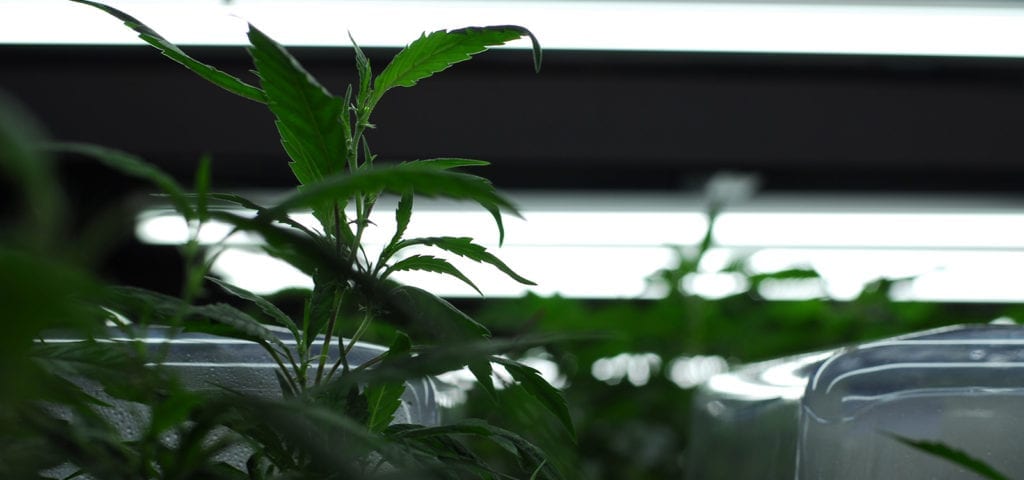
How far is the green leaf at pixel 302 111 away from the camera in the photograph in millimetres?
287

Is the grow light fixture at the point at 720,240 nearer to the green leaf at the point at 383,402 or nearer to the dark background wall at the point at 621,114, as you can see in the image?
the dark background wall at the point at 621,114

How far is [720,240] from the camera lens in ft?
7.04

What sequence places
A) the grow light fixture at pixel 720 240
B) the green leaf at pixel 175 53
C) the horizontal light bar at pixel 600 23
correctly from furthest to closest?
the grow light fixture at pixel 720 240 → the horizontal light bar at pixel 600 23 → the green leaf at pixel 175 53

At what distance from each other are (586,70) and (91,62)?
77 centimetres

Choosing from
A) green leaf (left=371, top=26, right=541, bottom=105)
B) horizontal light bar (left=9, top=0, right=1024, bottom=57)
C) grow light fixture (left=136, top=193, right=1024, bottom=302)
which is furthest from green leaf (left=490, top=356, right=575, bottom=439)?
grow light fixture (left=136, top=193, right=1024, bottom=302)

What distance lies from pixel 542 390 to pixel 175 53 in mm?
175

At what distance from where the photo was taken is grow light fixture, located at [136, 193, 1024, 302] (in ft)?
6.24

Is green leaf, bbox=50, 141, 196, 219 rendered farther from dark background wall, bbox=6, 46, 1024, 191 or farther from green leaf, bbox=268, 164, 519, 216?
dark background wall, bbox=6, 46, 1024, 191

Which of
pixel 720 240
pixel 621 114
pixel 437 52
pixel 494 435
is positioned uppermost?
pixel 720 240

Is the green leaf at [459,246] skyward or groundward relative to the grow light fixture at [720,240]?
groundward

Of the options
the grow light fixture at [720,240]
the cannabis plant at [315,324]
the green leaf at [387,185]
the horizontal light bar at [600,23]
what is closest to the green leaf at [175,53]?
the cannabis plant at [315,324]

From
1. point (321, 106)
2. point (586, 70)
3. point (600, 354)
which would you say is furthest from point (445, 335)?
point (586, 70)

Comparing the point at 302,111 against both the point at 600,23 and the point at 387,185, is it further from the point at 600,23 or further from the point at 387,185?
the point at 600,23

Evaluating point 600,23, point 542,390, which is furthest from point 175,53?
point 600,23
